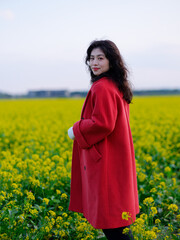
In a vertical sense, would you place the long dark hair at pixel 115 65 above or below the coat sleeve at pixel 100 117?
above

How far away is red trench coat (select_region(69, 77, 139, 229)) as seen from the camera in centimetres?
193

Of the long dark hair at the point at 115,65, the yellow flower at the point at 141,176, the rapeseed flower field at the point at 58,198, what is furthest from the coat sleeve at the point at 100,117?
the yellow flower at the point at 141,176

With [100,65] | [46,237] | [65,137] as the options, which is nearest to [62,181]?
[46,237]

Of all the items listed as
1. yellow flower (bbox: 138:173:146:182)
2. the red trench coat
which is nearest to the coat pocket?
the red trench coat

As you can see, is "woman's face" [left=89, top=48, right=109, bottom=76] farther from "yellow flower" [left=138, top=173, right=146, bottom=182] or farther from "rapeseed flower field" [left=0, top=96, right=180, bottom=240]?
"yellow flower" [left=138, top=173, right=146, bottom=182]

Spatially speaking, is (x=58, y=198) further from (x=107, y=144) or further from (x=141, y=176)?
(x=107, y=144)

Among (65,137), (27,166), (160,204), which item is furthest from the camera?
(65,137)

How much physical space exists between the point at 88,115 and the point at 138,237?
1015mm

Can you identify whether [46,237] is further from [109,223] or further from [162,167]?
[162,167]

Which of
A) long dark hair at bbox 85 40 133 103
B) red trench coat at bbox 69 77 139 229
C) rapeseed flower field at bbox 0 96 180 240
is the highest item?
long dark hair at bbox 85 40 133 103

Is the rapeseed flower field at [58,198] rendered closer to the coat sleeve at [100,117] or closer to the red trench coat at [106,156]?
the red trench coat at [106,156]

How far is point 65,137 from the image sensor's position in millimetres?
6641

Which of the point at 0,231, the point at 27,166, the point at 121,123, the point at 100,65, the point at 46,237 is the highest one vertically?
the point at 100,65

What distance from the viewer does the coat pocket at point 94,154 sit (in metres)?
1.98
